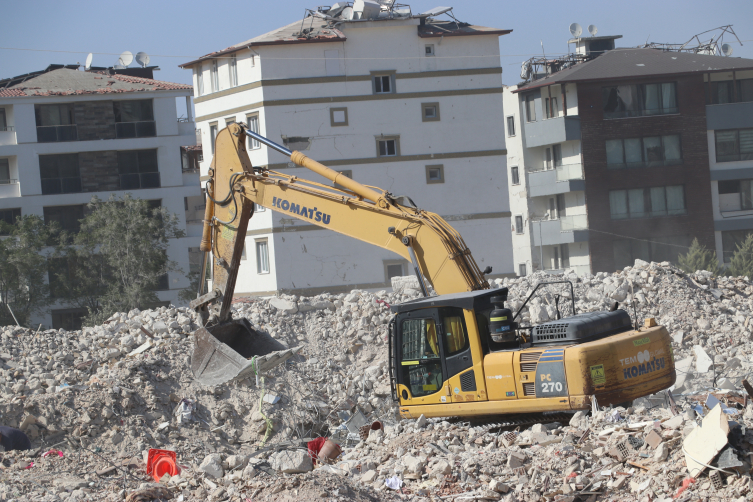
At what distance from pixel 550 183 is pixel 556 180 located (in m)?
0.35

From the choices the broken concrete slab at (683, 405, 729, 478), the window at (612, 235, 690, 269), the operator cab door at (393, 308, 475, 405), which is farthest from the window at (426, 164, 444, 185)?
the broken concrete slab at (683, 405, 729, 478)

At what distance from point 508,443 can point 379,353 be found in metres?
6.88

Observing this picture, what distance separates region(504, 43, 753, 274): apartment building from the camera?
37.2m

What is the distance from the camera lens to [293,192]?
11.3 metres

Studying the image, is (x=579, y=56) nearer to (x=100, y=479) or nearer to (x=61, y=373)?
(x=61, y=373)

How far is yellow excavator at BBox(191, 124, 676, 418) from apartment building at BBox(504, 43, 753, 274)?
1100 inches

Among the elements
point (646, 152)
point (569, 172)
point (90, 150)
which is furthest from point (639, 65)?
point (90, 150)

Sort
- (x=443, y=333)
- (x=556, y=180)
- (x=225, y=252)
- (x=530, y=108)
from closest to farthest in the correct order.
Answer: (x=443, y=333)
(x=225, y=252)
(x=556, y=180)
(x=530, y=108)

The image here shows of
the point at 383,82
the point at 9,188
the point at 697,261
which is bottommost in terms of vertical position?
the point at 697,261

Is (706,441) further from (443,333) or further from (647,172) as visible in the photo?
(647,172)

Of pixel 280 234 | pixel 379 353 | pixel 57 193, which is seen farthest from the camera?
pixel 57 193

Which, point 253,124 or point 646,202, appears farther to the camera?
point 646,202

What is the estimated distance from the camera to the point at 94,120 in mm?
34312

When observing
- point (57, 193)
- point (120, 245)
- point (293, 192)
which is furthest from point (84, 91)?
point (293, 192)
